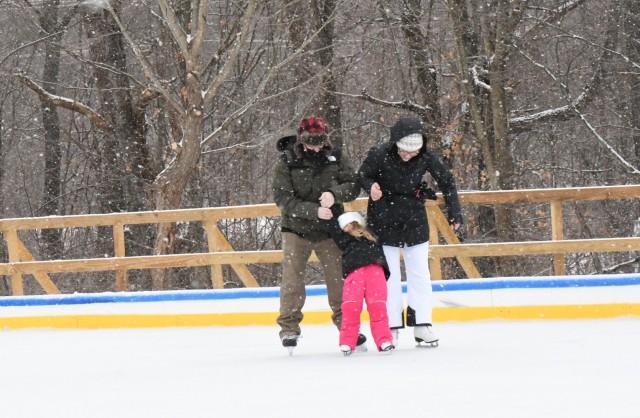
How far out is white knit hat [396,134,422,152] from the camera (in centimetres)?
681

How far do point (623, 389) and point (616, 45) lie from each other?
1171 cm

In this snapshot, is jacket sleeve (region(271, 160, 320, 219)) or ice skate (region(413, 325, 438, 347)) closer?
jacket sleeve (region(271, 160, 320, 219))

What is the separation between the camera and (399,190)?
6.99m

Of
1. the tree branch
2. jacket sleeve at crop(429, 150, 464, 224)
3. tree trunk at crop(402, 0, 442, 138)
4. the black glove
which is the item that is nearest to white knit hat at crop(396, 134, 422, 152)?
jacket sleeve at crop(429, 150, 464, 224)

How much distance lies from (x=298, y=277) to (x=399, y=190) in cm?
78

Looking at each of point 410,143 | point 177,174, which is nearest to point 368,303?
point 410,143

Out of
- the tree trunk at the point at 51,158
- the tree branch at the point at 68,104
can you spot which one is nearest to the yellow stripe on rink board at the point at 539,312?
the tree branch at the point at 68,104

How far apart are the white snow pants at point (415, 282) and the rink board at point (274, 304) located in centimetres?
169

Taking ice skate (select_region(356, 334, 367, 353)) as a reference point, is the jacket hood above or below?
above

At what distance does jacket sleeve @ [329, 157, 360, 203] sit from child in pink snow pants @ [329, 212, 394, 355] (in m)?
0.15

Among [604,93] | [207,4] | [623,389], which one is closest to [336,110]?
[604,93]

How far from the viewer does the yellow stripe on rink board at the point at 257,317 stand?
27.7 ft

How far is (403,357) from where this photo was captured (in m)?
6.63

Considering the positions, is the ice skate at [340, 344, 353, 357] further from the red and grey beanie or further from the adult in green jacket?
the red and grey beanie
